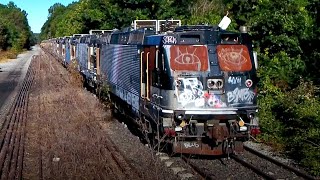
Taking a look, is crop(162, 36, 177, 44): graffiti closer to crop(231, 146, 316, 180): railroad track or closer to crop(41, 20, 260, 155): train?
crop(41, 20, 260, 155): train

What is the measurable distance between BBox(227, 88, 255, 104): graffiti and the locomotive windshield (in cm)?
83

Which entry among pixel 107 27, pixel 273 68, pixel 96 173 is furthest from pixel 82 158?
pixel 107 27

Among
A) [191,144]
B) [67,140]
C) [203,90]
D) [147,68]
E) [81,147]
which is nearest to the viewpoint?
[203,90]

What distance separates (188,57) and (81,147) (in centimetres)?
376

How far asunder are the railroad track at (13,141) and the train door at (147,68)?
3.50 meters

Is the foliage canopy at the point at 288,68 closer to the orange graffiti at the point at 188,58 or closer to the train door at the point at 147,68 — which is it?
the orange graffiti at the point at 188,58

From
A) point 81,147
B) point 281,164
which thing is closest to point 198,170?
point 281,164

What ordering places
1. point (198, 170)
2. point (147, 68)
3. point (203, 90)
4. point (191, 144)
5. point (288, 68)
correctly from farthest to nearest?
point (288, 68) < point (147, 68) < point (191, 144) < point (203, 90) < point (198, 170)

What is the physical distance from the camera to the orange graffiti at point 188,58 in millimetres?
10883

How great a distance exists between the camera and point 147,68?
12.2 m

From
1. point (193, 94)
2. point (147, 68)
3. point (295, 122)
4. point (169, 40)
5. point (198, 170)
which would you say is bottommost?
point (198, 170)

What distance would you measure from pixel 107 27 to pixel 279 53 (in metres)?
20.9

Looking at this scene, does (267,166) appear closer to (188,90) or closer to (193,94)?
(193,94)

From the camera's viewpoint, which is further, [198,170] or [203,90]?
[203,90]
